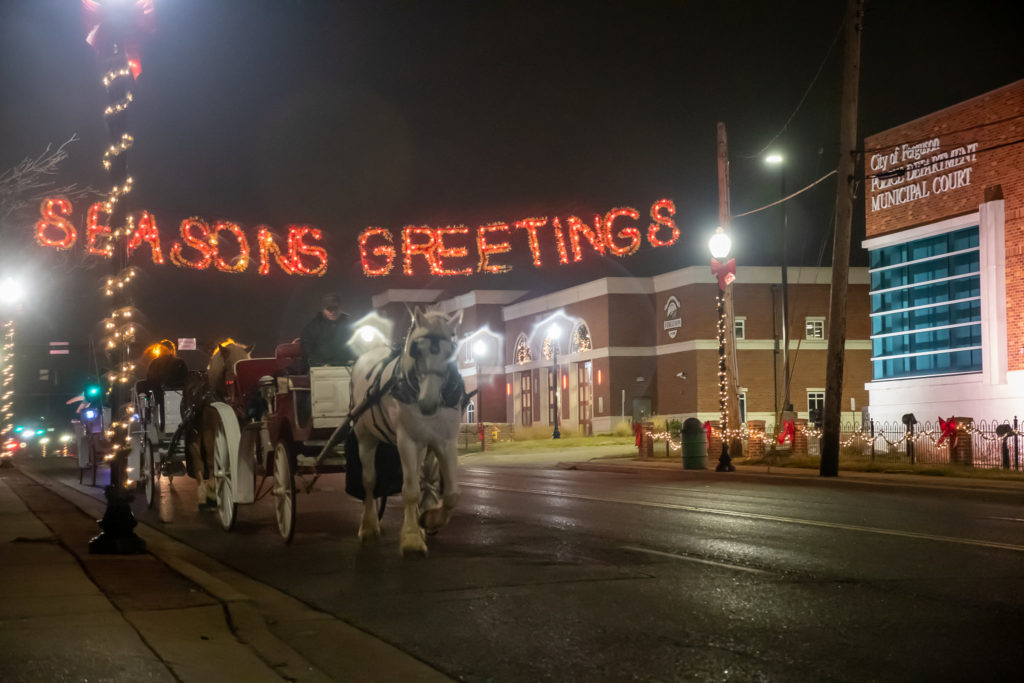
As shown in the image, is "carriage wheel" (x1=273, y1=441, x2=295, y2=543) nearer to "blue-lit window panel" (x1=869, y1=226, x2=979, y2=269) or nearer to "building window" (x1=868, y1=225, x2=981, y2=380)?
"building window" (x1=868, y1=225, x2=981, y2=380)

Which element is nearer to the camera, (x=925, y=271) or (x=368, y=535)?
(x=368, y=535)

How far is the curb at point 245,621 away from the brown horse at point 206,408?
2719 millimetres

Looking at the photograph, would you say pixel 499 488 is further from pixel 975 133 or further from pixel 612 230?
pixel 975 133

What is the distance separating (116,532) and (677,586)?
19.5ft

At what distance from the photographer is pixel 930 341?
36094mm

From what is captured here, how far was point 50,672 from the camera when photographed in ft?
20.4

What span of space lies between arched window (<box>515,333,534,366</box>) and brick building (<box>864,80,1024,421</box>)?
31678 mm

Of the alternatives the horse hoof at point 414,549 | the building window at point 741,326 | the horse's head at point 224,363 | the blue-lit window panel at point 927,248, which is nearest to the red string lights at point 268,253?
the horse's head at point 224,363

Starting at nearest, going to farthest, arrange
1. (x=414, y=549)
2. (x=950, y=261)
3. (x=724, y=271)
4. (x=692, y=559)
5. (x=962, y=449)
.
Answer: (x=692, y=559), (x=414, y=549), (x=962, y=449), (x=724, y=271), (x=950, y=261)

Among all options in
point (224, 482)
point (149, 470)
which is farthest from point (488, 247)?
point (224, 482)

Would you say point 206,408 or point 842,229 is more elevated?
point 842,229

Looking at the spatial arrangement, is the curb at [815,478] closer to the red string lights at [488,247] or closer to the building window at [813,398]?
the red string lights at [488,247]

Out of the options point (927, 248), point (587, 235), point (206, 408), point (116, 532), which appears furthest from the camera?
point (587, 235)

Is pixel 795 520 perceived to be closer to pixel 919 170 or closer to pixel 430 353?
pixel 430 353
